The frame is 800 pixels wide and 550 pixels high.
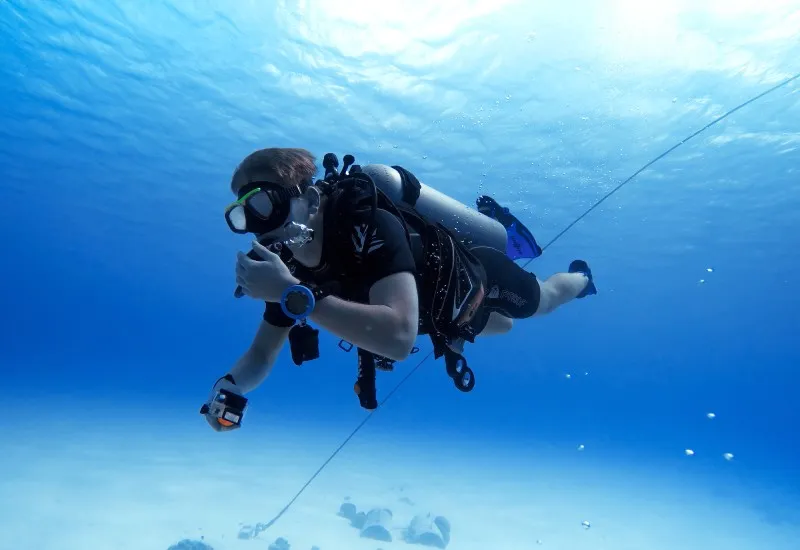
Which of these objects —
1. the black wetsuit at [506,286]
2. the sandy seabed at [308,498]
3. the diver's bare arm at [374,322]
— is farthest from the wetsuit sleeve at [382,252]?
the sandy seabed at [308,498]

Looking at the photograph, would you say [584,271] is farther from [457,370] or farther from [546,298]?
[457,370]

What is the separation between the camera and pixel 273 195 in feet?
9.30

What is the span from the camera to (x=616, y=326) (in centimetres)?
7262

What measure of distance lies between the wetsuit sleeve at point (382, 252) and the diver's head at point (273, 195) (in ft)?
1.25

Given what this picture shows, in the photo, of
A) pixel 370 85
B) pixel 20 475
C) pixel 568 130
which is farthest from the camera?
pixel 568 130

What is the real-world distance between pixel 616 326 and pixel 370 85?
6756 centimetres

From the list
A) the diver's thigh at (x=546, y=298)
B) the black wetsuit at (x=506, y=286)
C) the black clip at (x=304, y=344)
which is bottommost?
the black clip at (x=304, y=344)

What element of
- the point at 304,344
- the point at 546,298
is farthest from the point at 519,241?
the point at 304,344

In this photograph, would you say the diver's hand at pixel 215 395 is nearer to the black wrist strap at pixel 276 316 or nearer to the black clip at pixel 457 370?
the black wrist strap at pixel 276 316

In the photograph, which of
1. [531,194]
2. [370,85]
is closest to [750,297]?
[531,194]

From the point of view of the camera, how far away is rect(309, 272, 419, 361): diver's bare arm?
8.34ft

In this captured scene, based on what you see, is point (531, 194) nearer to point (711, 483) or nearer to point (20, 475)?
point (711, 483)

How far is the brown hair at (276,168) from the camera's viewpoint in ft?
9.81

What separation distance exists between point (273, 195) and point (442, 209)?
205cm
